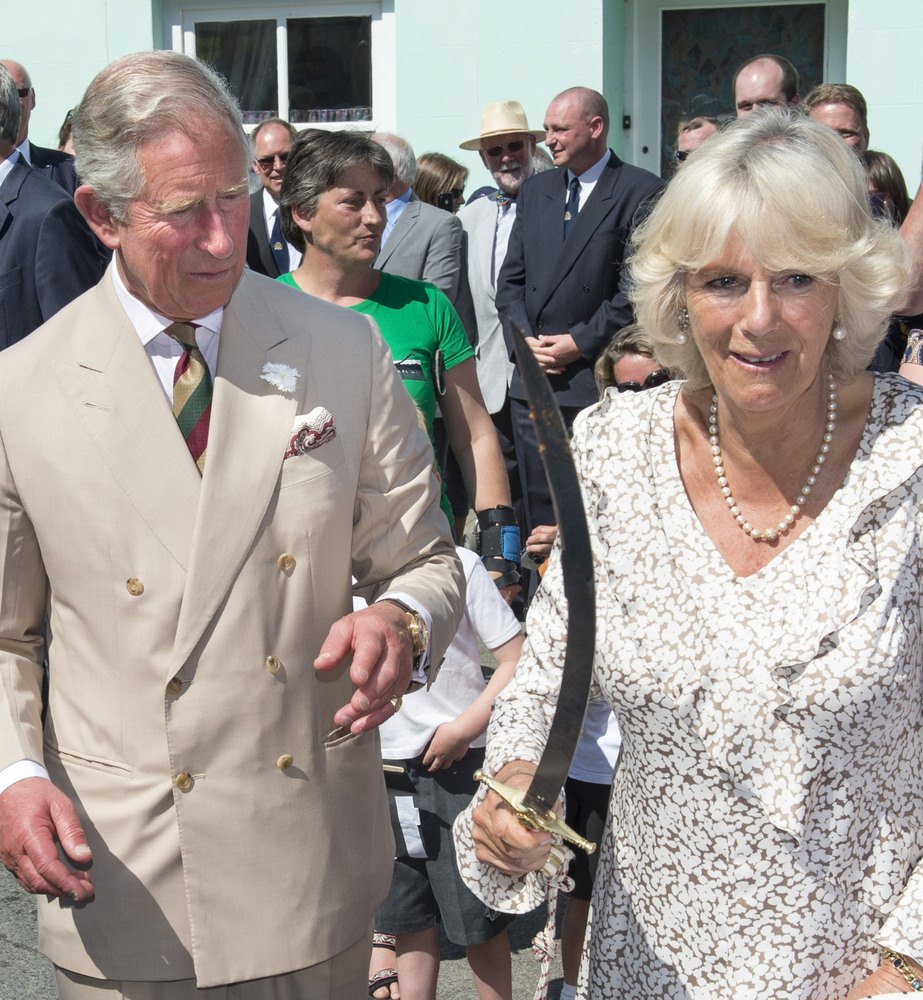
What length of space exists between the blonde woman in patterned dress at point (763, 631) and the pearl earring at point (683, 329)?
5 cm

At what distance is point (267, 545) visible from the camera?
1822 millimetres

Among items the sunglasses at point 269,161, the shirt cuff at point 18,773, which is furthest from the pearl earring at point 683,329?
the sunglasses at point 269,161

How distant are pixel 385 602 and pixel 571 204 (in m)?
4.12

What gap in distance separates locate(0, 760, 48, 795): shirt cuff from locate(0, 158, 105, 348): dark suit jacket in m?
2.17

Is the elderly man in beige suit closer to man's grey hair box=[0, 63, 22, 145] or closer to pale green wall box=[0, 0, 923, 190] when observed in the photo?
man's grey hair box=[0, 63, 22, 145]

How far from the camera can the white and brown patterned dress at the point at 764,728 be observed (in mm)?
1691

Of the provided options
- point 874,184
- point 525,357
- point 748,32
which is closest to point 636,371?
point 874,184

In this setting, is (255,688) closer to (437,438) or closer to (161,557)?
(161,557)

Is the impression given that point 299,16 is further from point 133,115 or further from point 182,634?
point 182,634

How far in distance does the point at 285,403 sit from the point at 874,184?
396cm

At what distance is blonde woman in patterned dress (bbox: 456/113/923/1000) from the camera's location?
170 cm

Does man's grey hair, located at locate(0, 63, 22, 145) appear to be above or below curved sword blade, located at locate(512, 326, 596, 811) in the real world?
above

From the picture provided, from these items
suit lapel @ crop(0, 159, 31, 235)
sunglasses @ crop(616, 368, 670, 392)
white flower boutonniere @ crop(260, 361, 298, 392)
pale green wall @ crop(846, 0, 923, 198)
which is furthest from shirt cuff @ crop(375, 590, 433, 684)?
pale green wall @ crop(846, 0, 923, 198)

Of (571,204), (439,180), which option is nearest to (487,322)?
(571,204)
